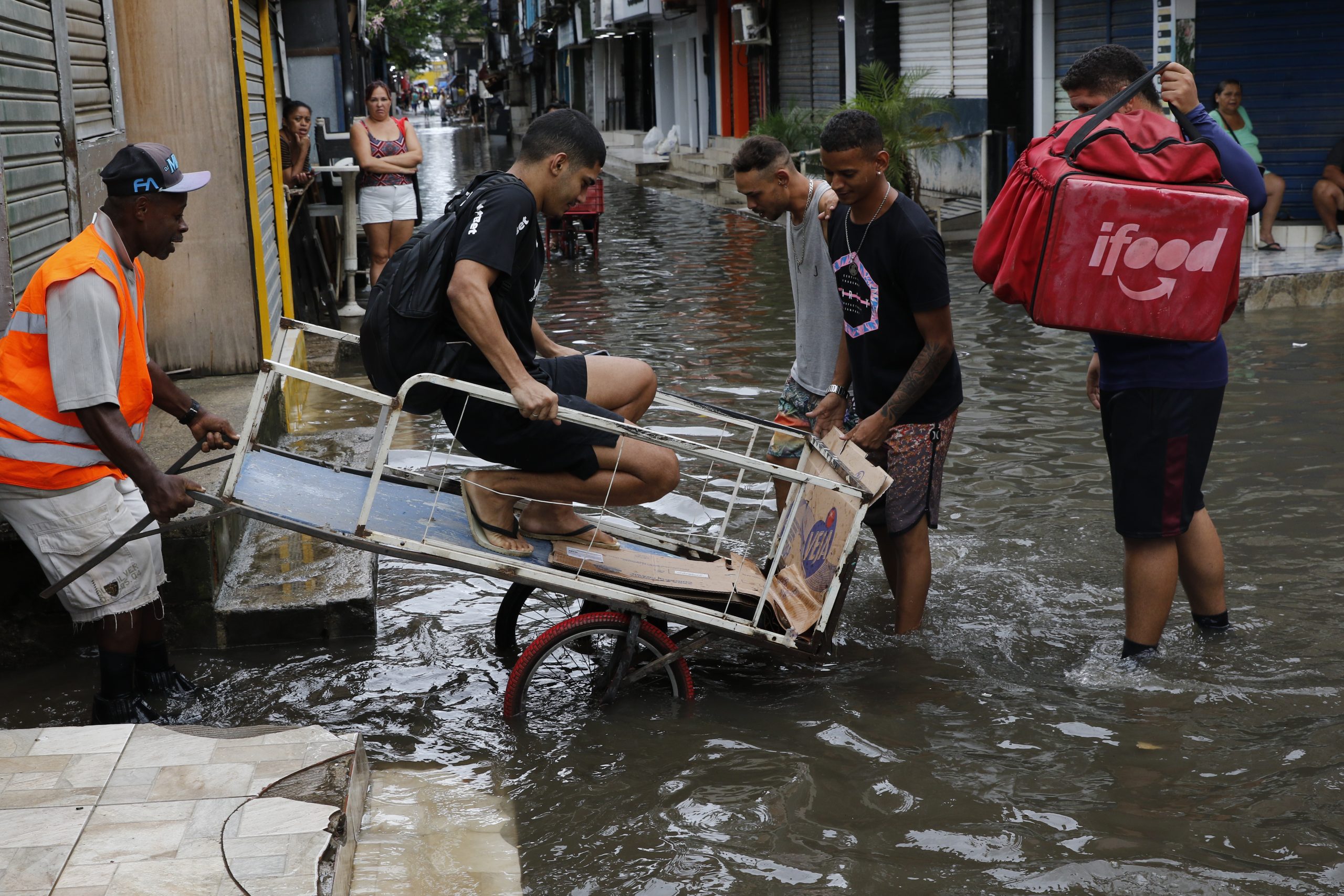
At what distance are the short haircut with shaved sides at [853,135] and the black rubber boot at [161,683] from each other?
8.92ft

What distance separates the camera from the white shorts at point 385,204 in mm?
11055

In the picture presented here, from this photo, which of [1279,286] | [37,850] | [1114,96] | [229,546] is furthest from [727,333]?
[37,850]

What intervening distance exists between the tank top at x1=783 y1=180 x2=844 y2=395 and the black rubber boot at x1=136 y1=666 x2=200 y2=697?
2.46 metres

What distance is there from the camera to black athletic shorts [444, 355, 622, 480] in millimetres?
3871

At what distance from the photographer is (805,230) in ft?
15.5

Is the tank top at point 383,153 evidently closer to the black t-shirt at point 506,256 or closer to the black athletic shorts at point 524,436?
the black t-shirt at point 506,256

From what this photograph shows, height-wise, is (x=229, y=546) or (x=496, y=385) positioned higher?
(x=496, y=385)

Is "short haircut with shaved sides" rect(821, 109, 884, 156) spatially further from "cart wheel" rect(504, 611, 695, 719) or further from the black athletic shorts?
"cart wheel" rect(504, 611, 695, 719)

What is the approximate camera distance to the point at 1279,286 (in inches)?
414

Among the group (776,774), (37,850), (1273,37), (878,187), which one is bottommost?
(776,774)

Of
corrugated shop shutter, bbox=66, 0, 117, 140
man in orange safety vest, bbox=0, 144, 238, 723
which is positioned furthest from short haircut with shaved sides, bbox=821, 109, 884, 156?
corrugated shop shutter, bbox=66, 0, 117, 140

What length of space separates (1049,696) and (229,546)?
3.14 meters

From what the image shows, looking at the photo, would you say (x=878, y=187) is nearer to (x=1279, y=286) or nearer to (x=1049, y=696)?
(x=1049, y=696)

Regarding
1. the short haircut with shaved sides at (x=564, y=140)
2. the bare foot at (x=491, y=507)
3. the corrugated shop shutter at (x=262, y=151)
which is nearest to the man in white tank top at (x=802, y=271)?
the short haircut with shaved sides at (x=564, y=140)
